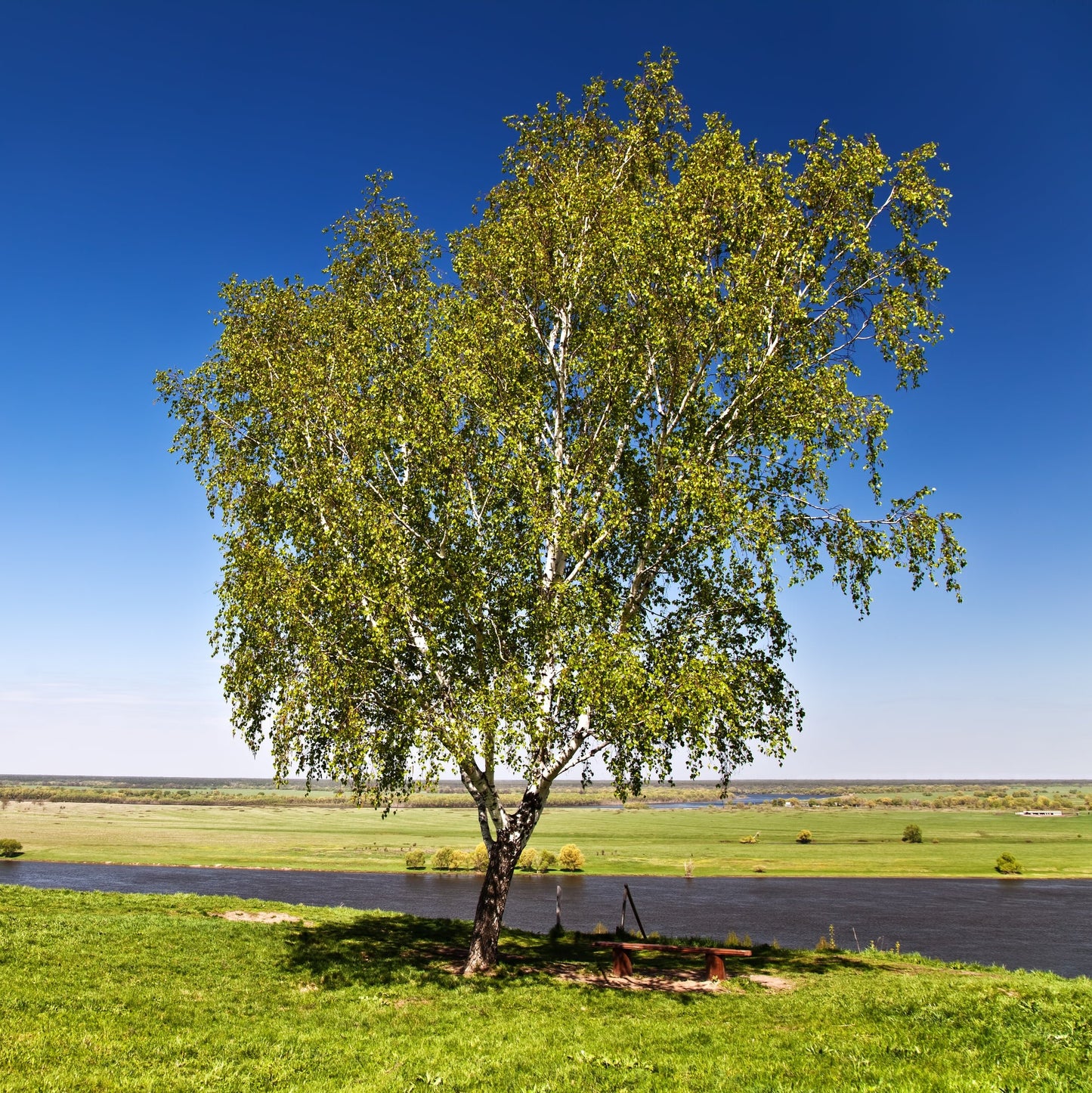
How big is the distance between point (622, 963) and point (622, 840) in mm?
76653

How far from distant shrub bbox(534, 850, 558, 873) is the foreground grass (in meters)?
44.9

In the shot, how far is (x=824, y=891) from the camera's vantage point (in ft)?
181

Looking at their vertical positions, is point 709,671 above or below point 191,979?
above

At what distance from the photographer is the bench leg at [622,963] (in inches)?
807

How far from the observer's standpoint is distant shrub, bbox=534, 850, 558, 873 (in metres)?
65.9

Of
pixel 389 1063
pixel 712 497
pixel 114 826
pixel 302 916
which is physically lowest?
pixel 114 826

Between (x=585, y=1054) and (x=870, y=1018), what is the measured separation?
246 inches

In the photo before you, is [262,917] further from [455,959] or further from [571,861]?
[571,861]

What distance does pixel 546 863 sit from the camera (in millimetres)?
66875

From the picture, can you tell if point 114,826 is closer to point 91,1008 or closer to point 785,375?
point 91,1008

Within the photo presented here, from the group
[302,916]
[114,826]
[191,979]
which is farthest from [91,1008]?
[114,826]

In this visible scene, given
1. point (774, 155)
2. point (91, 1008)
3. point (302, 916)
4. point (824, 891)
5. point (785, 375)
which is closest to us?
point (91, 1008)

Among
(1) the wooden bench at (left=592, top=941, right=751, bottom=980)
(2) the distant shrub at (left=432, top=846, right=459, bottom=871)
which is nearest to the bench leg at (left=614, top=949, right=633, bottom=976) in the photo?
(1) the wooden bench at (left=592, top=941, right=751, bottom=980)

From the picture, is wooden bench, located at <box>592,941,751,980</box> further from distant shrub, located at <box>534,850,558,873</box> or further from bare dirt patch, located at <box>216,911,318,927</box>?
distant shrub, located at <box>534,850,558,873</box>
